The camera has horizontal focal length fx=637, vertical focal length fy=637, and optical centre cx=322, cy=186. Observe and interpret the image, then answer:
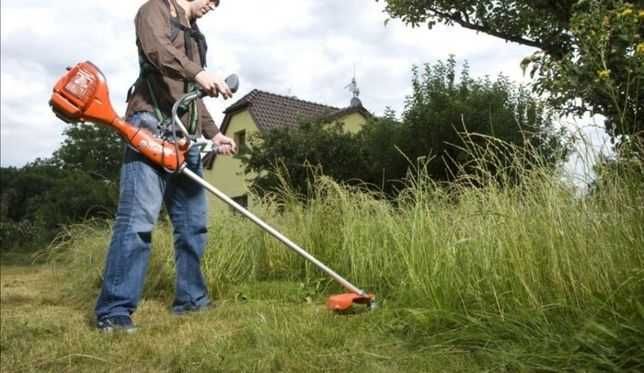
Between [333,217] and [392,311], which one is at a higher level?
[333,217]

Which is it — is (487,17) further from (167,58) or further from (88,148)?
(88,148)

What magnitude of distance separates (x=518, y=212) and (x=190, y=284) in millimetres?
1824

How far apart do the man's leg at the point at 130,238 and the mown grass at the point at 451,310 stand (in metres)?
0.17

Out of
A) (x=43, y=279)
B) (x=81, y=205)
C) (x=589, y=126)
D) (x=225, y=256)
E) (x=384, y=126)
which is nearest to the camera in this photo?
(x=589, y=126)

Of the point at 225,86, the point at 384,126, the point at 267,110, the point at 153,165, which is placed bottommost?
the point at 153,165

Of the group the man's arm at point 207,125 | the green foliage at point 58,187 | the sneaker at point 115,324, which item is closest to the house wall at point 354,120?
the green foliage at point 58,187

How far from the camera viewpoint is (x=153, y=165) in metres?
3.10

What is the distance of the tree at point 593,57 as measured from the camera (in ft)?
9.69

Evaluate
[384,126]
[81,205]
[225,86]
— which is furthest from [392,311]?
[81,205]

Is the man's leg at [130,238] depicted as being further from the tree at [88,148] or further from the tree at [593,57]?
the tree at [88,148]

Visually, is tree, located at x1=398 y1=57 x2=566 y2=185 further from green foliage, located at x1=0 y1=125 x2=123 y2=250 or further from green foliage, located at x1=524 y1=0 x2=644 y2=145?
green foliage, located at x1=0 y1=125 x2=123 y2=250

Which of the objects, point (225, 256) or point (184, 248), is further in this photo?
point (225, 256)

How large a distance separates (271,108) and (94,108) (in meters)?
21.3

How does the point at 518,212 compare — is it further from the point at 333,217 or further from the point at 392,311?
the point at 333,217
